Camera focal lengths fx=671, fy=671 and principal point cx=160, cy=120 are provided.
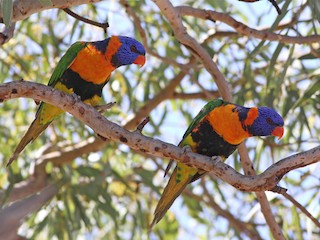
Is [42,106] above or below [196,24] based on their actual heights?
below

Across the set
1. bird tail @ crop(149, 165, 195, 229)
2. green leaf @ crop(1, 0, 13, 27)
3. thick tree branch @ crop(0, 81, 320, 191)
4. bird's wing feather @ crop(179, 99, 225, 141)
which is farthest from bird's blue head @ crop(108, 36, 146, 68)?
green leaf @ crop(1, 0, 13, 27)

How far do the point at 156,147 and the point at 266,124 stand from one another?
0.63 meters

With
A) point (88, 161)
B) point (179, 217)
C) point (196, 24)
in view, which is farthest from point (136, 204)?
point (196, 24)

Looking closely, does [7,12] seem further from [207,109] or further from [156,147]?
[207,109]

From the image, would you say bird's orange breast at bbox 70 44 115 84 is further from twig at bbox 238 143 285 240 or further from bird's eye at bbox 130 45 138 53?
twig at bbox 238 143 285 240

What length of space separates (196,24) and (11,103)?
1.16 metres

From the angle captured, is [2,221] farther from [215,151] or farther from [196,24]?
[196,24]

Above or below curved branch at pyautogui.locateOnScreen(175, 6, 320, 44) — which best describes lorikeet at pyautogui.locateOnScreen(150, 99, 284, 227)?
below

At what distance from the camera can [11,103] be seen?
381 cm

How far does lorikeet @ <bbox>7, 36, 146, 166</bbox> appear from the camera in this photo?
2.30 m

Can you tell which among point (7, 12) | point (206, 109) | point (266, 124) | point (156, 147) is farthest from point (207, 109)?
point (7, 12)

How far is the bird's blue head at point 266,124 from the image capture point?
7.20ft

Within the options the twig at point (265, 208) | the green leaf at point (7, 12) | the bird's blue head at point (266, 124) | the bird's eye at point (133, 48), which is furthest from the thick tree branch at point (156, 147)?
the bird's eye at point (133, 48)

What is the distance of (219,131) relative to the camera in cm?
227
